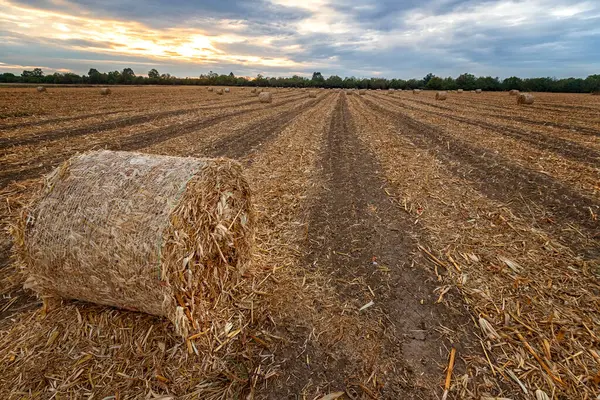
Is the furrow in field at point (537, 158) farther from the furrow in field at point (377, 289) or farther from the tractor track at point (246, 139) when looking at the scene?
the tractor track at point (246, 139)

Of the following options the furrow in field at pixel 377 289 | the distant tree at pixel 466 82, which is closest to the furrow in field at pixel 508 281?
the furrow in field at pixel 377 289

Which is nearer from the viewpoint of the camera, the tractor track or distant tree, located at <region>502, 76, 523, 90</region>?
the tractor track

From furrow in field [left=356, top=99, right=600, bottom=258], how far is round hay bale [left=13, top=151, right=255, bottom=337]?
21.5 feet

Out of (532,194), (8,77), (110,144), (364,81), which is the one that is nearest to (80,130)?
(110,144)

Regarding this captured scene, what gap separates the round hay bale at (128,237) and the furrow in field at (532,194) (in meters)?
6.56

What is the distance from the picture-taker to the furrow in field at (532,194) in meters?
6.07

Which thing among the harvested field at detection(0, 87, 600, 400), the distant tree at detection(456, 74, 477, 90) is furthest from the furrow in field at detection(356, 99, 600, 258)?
the distant tree at detection(456, 74, 477, 90)

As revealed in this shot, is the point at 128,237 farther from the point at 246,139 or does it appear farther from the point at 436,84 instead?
the point at 436,84

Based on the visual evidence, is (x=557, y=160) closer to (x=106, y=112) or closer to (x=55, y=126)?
(x=55, y=126)

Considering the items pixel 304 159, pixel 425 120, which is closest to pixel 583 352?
pixel 304 159

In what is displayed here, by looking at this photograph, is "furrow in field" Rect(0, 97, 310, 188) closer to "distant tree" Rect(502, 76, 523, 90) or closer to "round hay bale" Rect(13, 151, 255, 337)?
"round hay bale" Rect(13, 151, 255, 337)

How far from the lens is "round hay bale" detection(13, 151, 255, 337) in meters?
3.36

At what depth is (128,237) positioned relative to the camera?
3355 mm

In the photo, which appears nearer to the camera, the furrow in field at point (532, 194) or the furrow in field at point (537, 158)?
the furrow in field at point (532, 194)
